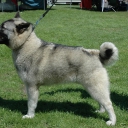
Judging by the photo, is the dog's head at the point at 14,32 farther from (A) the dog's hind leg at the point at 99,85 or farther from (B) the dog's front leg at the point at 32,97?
(A) the dog's hind leg at the point at 99,85

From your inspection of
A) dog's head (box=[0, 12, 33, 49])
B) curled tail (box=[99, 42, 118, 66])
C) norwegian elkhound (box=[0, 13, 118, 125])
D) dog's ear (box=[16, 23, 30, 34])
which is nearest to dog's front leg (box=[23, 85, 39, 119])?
norwegian elkhound (box=[0, 13, 118, 125])

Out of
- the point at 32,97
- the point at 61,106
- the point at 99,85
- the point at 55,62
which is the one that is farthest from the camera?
the point at 61,106

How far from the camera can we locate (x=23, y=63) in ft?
14.0

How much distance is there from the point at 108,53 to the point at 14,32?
1.36m

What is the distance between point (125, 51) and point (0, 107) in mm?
5060

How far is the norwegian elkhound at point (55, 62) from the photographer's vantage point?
4.08m

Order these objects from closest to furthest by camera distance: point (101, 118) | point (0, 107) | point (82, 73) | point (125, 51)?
1. point (82, 73)
2. point (101, 118)
3. point (0, 107)
4. point (125, 51)

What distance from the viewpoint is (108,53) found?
162 inches

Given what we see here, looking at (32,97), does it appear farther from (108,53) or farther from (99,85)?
(108,53)

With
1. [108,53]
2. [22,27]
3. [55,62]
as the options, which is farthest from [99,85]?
[22,27]

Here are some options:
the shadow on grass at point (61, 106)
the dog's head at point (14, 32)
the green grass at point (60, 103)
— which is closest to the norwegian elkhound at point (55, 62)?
the dog's head at point (14, 32)

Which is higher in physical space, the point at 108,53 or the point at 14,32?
the point at 14,32

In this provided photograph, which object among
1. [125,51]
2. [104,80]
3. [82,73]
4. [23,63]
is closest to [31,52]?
[23,63]

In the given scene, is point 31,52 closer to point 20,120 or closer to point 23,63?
point 23,63
